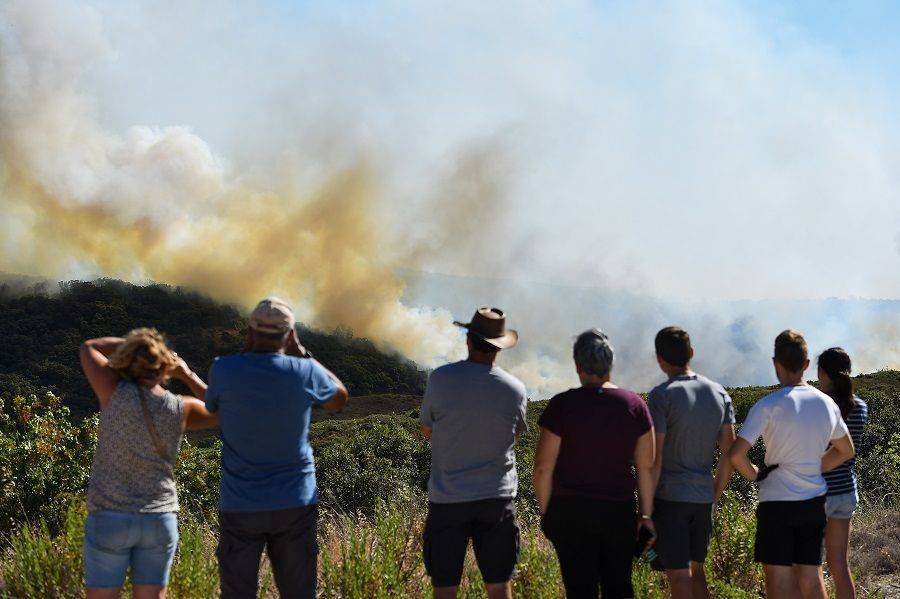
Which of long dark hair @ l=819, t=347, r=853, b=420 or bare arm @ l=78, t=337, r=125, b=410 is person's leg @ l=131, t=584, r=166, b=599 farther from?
long dark hair @ l=819, t=347, r=853, b=420

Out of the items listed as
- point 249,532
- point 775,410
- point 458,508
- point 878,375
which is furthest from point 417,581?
point 878,375

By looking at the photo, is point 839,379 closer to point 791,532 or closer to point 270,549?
point 791,532

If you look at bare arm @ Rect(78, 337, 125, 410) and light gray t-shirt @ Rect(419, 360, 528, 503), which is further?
light gray t-shirt @ Rect(419, 360, 528, 503)

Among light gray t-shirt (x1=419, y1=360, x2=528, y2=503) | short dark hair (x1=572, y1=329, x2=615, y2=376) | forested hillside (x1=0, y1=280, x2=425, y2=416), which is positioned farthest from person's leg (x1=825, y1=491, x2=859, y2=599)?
forested hillside (x1=0, y1=280, x2=425, y2=416)

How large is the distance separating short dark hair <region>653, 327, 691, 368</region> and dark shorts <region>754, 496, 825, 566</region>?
1.01 m

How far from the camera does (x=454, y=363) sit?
16.7ft

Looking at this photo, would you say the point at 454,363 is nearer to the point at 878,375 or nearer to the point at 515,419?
the point at 515,419

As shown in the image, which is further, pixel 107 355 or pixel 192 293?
pixel 192 293

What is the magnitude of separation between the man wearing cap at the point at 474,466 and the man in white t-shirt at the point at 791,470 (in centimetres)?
140

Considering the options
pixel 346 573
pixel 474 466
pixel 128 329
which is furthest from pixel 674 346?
pixel 128 329

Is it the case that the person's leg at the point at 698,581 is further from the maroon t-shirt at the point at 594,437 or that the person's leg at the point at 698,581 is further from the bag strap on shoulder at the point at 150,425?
the bag strap on shoulder at the point at 150,425

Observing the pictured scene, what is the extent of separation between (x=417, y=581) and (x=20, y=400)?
8496mm

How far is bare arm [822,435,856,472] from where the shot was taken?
217 inches

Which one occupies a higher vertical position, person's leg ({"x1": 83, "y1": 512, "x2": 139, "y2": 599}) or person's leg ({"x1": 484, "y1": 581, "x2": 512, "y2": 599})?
person's leg ({"x1": 83, "y1": 512, "x2": 139, "y2": 599})
